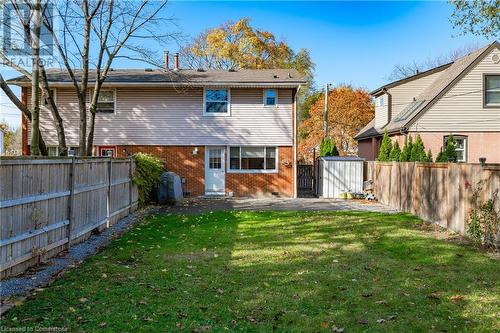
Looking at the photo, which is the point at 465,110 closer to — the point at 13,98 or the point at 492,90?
the point at 492,90

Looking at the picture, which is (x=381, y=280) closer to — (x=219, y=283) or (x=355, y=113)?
(x=219, y=283)

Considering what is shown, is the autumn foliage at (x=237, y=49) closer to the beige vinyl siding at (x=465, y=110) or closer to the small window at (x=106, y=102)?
the small window at (x=106, y=102)

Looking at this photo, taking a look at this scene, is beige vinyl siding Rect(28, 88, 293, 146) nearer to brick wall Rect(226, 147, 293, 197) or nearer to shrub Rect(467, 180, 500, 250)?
brick wall Rect(226, 147, 293, 197)

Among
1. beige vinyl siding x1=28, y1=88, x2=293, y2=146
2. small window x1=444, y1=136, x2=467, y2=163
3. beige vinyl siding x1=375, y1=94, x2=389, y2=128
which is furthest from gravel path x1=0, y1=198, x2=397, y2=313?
beige vinyl siding x1=375, y1=94, x2=389, y2=128

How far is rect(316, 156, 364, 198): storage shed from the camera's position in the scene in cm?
1891

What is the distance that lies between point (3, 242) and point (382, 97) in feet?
72.3

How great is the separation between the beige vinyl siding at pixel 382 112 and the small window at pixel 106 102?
47.7ft

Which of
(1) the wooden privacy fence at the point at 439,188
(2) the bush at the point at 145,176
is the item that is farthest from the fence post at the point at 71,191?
(1) the wooden privacy fence at the point at 439,188

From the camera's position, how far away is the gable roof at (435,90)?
1936cm

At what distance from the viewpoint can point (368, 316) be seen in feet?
14.3

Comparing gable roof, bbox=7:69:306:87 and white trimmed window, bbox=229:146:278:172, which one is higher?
gable roof, bbox=7:69:306:87

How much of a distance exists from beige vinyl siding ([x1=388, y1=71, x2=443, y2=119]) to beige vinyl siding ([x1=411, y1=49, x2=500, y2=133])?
3.47m

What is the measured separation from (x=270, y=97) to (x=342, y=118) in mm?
19794

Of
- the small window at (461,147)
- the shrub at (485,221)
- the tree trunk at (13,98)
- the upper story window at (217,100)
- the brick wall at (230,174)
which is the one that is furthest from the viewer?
the small window at (461,147)
